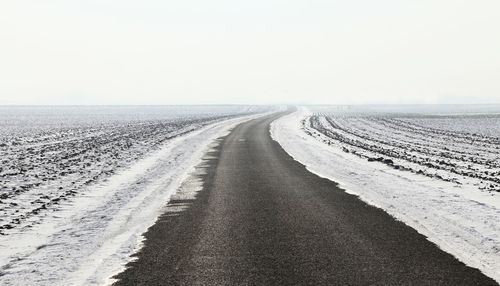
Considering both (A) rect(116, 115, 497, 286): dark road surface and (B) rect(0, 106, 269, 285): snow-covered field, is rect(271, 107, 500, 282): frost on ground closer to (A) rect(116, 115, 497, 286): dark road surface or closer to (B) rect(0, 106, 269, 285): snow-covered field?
(A) rect(116, 115, 497, 286): dark road surface

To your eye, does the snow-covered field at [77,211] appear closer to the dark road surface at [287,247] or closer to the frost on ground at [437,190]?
the dark road surface at [287,247]

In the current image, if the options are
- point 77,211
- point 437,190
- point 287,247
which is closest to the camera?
point 287,247

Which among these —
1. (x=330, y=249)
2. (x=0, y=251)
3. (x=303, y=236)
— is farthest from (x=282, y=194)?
(x=0, y=251)

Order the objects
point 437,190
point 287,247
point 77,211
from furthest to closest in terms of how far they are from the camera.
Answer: point 437,190, point 77,211, point 287,247

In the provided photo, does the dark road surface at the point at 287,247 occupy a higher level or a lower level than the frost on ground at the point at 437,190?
higher

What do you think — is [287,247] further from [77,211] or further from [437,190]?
[437,190]

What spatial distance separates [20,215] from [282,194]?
216 inches

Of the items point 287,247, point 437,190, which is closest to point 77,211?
point 287,247

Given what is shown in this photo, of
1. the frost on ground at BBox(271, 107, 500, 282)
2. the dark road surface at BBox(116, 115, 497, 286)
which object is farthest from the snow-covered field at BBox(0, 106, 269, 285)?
the frost on ground at BBox(271, 107, 500, 282)

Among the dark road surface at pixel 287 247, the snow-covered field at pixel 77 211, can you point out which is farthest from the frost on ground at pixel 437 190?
the snow-covered field at pixel 77 211

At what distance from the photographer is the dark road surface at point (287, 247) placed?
5.16 meters

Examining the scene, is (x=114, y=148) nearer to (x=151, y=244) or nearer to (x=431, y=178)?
(x=431, y=178)

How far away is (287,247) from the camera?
633 centimetres

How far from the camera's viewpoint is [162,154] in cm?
1988
